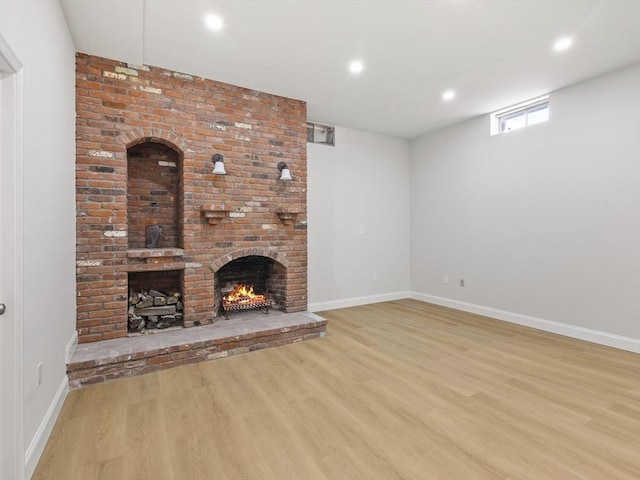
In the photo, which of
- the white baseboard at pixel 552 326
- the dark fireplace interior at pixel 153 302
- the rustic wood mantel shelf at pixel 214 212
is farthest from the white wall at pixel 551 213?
the dark fireplace interior at pixel 153 302

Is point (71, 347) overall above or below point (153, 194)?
below

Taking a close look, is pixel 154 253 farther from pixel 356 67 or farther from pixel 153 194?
pixel 356 67

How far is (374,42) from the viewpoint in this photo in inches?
110

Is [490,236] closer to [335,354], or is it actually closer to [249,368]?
[335,354]

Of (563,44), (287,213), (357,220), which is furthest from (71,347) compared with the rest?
(563,44)

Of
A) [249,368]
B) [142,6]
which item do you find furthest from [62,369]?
[142,6]

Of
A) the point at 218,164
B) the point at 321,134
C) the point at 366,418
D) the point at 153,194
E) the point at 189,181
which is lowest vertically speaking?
the point at 366,418

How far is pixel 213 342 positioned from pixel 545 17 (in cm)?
394

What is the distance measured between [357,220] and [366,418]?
138 inches

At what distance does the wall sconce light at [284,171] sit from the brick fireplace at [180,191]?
0.20 ft

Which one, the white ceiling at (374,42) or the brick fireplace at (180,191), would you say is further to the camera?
the brick fireplace at (180,191)

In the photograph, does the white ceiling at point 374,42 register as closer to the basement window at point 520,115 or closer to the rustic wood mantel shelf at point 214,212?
the basement window at point 520,115

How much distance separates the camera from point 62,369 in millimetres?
2342

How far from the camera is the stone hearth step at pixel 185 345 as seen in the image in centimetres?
257
